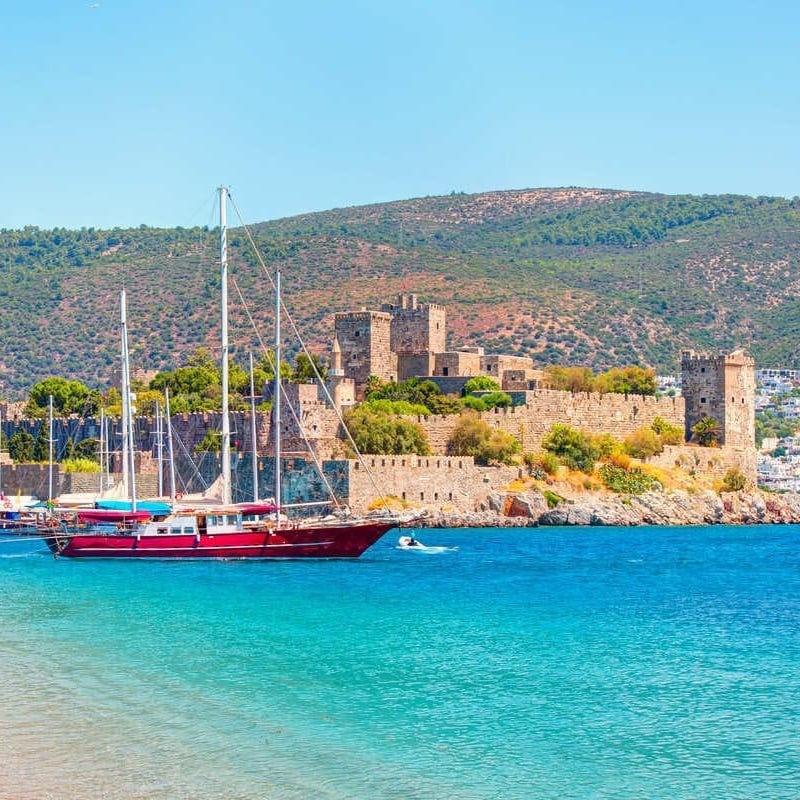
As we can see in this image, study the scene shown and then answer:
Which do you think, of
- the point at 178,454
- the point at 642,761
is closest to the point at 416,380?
the point at 178,454

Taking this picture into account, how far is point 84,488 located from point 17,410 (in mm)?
12203

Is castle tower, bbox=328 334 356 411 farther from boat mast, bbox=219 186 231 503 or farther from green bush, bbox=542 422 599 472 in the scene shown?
boat mast, bbox=219 186 231 503

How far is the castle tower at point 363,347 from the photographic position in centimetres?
5362

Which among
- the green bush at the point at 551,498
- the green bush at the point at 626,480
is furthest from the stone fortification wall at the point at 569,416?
the green bush at the point at 551,498

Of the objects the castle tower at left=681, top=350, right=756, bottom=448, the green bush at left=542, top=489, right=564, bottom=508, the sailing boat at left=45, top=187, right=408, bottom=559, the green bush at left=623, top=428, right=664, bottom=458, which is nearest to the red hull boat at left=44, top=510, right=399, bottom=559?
the sailing boat at left=45, top=187, right=408, bottom=559

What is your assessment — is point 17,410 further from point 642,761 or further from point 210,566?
point 642,761

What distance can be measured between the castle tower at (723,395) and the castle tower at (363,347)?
34.1 ft

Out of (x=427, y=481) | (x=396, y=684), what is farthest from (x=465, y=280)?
(x=396, y=684)

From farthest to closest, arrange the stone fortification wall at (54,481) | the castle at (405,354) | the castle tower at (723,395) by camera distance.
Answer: the castle tower at (723,395), the castle at (405,354), the stone fortification wall at (54,481)

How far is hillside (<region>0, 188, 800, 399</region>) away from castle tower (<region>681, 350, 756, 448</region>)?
93.7 ft

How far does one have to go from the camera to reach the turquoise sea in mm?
14273

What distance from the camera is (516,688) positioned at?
18453 millimetres

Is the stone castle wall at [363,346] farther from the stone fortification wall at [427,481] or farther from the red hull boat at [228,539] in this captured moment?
the red hull boat at [228,539]

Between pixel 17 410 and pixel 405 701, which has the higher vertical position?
pixel 17 410
